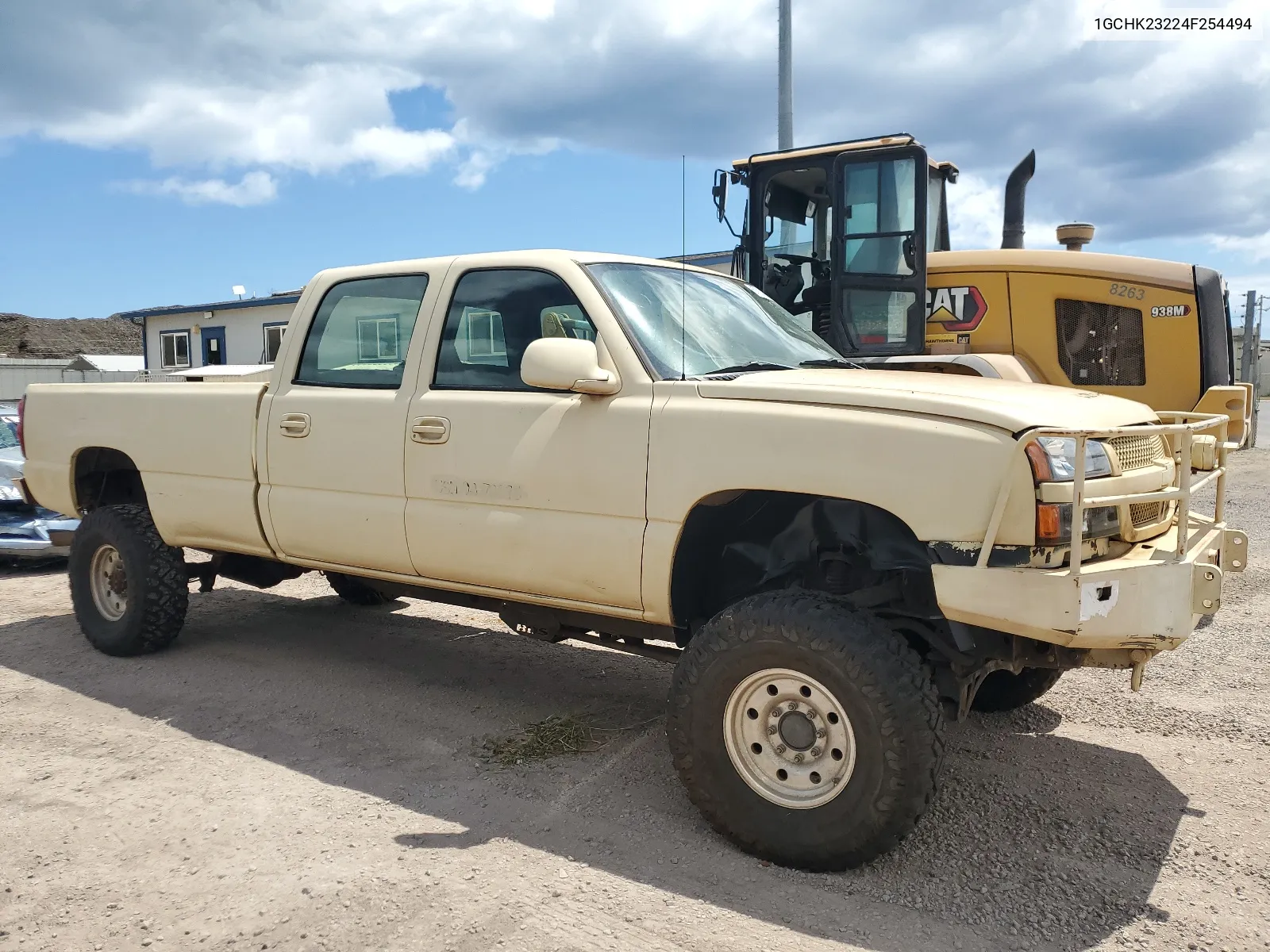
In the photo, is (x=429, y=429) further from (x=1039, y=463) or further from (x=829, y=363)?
(x=1039, y=463)

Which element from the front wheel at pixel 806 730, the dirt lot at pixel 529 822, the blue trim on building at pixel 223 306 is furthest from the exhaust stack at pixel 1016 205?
the blue trim on building at pixel 223 306

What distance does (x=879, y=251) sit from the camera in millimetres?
8398

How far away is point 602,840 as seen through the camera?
12.3 ft

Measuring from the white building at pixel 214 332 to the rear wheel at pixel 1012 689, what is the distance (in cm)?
2189

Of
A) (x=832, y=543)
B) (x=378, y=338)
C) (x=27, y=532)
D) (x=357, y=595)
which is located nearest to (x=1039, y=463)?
(x=832, y=543)

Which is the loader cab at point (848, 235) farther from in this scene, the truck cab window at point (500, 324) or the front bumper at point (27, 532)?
the front bumper at point (27, 532)

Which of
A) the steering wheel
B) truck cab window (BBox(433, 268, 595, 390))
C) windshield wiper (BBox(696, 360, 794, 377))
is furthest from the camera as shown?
the steering wheel

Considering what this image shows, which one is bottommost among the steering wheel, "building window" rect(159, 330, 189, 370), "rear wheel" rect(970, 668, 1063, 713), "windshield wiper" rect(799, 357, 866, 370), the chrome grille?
"rear wheel" rect(970, 668, 1063, 713)

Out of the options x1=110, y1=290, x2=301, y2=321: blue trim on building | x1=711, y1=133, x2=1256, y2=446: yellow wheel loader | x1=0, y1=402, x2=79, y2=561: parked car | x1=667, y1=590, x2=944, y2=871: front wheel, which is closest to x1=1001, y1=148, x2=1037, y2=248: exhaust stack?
x1=711, y1=133, x2=1256, y2=446: yellow wheel loader

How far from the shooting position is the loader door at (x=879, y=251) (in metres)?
8.27

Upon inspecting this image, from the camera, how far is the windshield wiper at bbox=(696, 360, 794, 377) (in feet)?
13.7

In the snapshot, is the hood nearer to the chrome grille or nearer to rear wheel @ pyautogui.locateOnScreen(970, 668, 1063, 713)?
the chrome grille

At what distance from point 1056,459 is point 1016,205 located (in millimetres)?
6708

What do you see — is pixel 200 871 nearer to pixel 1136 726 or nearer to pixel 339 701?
pixel 339 701
